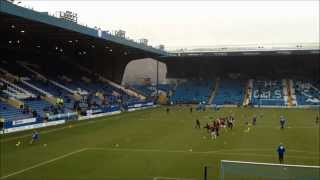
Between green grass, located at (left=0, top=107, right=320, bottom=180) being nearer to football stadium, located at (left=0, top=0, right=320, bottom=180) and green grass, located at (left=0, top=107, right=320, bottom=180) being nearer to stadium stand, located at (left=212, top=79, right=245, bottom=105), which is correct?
football stadium, located at (left=0, top=0, right=320, bottom=180)

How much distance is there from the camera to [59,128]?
5028cm

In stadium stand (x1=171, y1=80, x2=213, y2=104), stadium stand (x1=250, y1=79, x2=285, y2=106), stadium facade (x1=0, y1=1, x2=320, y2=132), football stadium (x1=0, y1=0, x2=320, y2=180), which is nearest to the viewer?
football stadium (x1=0, y1=0, x2=320, y2=180)

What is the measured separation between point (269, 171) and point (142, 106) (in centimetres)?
6985

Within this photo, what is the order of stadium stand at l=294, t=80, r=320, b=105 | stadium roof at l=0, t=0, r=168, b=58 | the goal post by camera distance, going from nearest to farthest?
1. the goal post
2. stadium roof at l=0, t=0, r=168, b=58
3. stadium stand at l=294, t=80, r=320, b=105

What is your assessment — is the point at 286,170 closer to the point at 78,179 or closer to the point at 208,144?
the point at 78,179

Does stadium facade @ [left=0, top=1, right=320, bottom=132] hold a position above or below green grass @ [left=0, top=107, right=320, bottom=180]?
above

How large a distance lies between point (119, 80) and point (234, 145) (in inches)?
2532

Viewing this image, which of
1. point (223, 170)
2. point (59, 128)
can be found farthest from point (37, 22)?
point (223, 170)

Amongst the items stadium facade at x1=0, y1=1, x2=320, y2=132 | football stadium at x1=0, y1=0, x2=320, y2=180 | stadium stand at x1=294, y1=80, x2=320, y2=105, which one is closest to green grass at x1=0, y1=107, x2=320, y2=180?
football stadium at x1=0, y1=0, x2=320, y2=180

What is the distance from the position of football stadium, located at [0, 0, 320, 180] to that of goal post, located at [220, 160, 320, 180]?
0.04 metres

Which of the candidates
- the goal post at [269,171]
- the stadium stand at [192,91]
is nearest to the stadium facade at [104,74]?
the stadium stand at [192,91]

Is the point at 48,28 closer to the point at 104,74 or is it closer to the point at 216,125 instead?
the point at 216,125

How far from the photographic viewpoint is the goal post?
1630cm

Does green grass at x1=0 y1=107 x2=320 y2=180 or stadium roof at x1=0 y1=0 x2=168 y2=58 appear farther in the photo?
stadium roof at x1=0 y1=0 x2=168 y2=58
